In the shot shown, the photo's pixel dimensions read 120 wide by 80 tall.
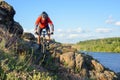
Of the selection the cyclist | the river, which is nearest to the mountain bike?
the cyclist

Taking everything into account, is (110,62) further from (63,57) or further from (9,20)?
(63,57)

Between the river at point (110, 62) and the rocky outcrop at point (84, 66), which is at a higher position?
the rocky outcrop at point (84, 66)

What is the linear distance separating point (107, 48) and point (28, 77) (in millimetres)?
158515

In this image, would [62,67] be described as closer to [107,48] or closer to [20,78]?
[20,78]

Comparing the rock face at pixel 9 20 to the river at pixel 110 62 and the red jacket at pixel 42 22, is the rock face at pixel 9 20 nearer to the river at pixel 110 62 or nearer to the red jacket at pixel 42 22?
the red jacket at pixel 42 22

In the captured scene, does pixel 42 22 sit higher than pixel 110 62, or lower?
higher

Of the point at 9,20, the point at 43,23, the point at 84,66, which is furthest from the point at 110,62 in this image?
the point at 43,23

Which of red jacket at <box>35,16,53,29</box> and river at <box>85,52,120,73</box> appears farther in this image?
river at <box>85,52,120,73</box>

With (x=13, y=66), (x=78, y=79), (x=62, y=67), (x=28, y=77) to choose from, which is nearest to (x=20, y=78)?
(x=28, y=77)

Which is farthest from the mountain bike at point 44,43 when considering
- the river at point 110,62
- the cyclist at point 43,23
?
the river at point 110,62

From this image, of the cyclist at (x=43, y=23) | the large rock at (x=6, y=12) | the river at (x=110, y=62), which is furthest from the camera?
the river at (x=110, y=62)

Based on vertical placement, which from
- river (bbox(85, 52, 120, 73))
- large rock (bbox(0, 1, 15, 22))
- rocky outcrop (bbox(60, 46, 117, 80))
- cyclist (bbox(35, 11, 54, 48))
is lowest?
river (bbox(85, 52, 120, 73))

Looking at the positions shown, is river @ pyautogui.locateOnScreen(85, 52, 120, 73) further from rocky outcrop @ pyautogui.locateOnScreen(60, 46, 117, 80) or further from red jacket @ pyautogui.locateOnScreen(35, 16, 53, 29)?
red jacket @ pyautogui.locateOnScreen(35, 16, 53, 29)

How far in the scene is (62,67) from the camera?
63.1 ft
